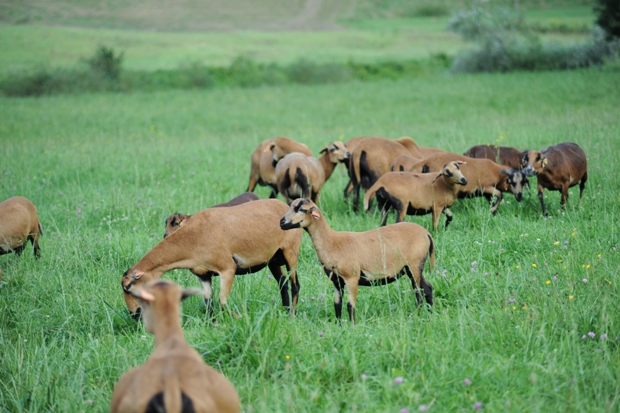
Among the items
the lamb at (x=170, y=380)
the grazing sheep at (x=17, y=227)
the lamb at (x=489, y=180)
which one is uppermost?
the lamb at (x=170, y=380)

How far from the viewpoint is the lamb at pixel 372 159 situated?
36.4ft

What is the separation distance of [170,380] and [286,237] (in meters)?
3.67

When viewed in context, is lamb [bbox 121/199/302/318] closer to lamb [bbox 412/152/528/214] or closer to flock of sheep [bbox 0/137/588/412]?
flock of sheep [bbox 0/137/588/412]

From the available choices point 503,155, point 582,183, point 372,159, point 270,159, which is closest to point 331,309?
point 372,159

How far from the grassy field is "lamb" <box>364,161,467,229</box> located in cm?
52

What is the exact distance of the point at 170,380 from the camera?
336 cm

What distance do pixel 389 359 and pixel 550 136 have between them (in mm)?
11134

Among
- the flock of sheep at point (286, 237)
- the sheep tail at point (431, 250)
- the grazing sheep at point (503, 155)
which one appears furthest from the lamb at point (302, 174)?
the sheep tail at point (431, 250)

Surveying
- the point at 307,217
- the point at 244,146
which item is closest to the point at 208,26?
the point at 244,146

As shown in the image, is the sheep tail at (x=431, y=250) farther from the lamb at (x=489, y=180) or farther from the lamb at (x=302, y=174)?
the lamb at (x=302, y=174)

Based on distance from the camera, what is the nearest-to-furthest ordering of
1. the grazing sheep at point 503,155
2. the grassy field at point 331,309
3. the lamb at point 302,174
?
the grassy field at point 331,309 < the lamb at point 302,174 < the grazing sheep at point 503,155

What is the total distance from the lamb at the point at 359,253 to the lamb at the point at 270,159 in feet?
18.0

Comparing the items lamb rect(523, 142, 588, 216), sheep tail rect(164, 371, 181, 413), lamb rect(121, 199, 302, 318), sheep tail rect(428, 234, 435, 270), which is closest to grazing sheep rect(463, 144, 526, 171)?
lamb rect(523, 142, 588, 216)

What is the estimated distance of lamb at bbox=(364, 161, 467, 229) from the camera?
355 inches
